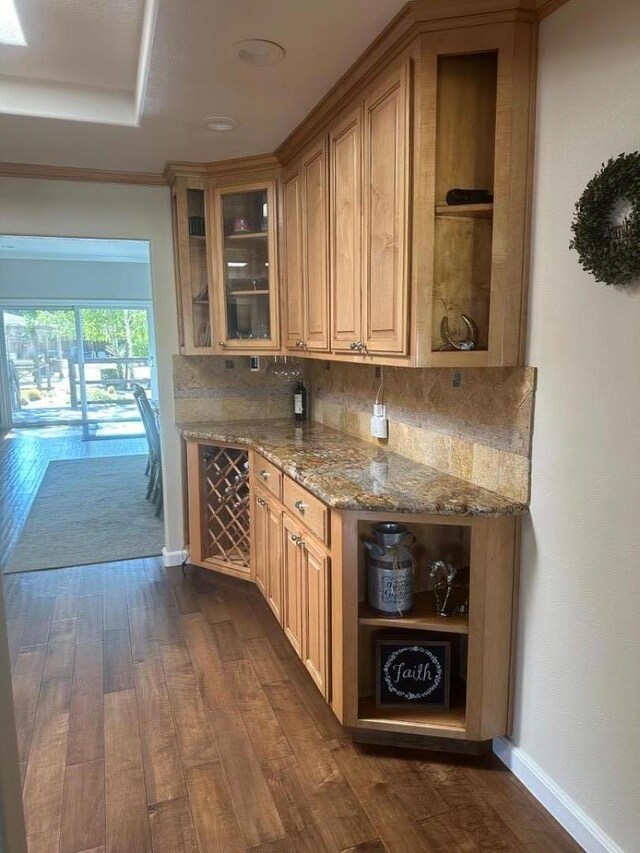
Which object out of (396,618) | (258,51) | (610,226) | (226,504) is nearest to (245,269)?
(226,504)

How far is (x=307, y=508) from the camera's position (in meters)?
2.30

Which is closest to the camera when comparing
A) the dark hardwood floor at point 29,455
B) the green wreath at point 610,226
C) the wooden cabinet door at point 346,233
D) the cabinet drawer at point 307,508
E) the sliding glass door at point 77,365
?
the green wreath at point 610,226

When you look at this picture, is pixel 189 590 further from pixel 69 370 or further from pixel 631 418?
pixel 69 370

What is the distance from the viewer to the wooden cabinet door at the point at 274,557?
8.90 feet

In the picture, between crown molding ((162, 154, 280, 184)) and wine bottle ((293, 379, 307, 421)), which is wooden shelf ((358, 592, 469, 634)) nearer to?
wine bottle ((293, 379, 307, 421))

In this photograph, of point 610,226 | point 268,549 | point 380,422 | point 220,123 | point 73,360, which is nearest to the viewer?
point 610,226

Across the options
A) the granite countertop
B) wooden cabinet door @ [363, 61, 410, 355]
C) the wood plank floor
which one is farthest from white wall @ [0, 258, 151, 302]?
wooden cabinet door @ [363, 61, 410, 355]

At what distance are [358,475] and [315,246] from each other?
1129 mm

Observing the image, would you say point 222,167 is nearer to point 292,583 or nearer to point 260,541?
point 260,541

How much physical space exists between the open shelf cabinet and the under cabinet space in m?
0.65

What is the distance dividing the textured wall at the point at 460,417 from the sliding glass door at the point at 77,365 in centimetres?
652

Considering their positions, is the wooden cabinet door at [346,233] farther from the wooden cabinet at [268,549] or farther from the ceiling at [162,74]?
the wooden cabinet at [268,549]

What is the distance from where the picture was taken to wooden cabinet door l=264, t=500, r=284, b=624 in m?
2.71

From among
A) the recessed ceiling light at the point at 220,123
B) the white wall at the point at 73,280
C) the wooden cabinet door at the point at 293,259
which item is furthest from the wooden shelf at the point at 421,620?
the white wall at the point at 73,280
